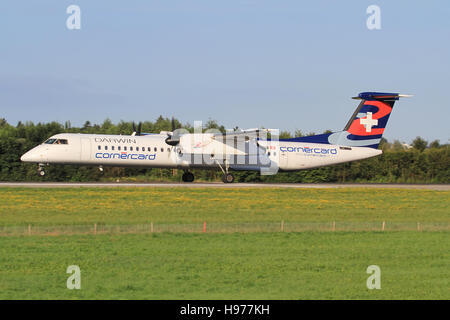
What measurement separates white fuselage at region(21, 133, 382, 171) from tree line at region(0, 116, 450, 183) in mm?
9243

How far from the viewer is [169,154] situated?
3712 centimetres

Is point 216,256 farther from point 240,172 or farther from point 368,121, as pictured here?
point 240,172

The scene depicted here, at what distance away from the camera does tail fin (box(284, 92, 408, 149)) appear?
40.5 m

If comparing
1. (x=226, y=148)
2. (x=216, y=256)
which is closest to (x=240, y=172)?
(x=226, y=148)

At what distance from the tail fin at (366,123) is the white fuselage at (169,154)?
0.68 meters

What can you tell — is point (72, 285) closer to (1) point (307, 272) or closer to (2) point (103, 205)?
(1) point (307, 272)

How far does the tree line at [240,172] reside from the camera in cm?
4534

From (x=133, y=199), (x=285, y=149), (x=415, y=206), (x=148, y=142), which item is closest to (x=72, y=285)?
(x=133, y=199)

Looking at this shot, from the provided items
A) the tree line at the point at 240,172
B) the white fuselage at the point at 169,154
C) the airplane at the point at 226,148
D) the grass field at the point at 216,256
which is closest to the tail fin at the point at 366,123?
the airplane at the point at 226,148

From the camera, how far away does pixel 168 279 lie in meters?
12.4

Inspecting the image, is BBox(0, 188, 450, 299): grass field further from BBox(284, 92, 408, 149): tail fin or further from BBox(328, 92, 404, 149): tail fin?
BBox(328, 92, 404, 149): tail fin

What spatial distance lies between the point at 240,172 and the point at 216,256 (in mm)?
33271

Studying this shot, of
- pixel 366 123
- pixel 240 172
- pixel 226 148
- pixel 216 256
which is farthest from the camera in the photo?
pixel 240 172
